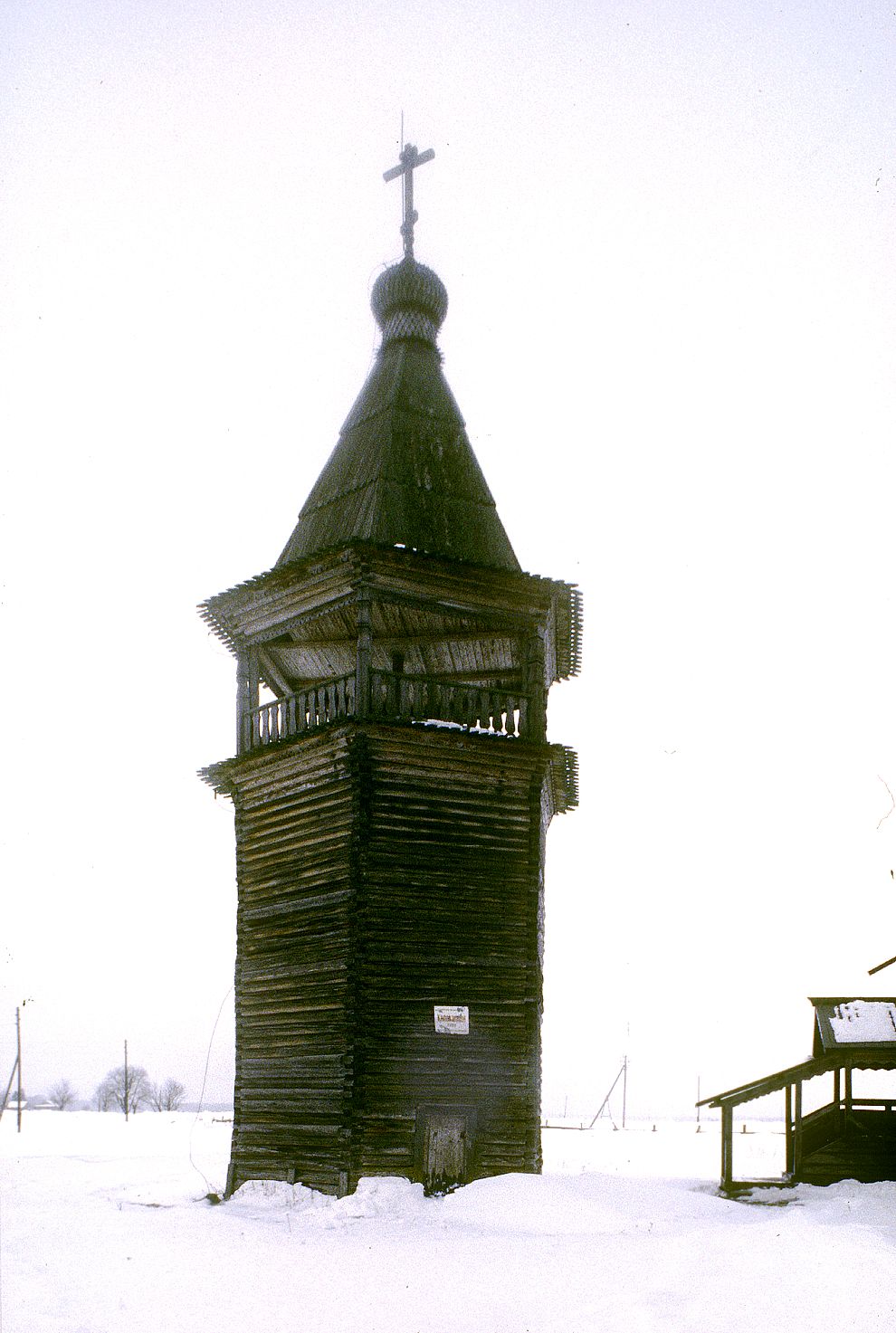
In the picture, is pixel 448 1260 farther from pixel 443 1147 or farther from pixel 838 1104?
pixel 838 1104

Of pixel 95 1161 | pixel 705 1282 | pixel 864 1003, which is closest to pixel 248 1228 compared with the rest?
pixel 705 1282

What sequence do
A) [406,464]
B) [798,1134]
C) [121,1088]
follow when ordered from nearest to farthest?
[406,464]
[798,1134]
[121,1088]

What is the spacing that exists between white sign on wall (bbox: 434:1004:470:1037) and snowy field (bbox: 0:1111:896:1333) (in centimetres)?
204

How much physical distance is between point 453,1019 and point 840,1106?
8649 mm

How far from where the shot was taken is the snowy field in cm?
1126

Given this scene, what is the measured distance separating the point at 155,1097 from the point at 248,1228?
118m

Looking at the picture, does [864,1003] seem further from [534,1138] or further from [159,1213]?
[159,1213]

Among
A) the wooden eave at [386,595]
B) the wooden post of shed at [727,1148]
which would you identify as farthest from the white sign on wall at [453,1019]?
the wooden post of shed at [727,1148]

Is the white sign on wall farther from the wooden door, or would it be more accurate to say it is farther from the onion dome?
the onion dome

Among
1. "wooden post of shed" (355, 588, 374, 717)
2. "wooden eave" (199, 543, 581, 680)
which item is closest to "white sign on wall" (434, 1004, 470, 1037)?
"wooden post of shed" (355, 588, 374, 717)

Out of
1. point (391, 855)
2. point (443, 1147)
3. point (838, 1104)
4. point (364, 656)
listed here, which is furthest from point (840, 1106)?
point (364, 656)

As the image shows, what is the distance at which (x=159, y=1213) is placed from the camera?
16094 millimetres

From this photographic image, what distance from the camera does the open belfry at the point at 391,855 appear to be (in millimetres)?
17125

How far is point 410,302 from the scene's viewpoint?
2417cm
